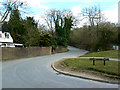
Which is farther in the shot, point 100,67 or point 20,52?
point 20,52

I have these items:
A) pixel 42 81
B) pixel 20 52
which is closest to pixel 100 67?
pixel 42 81

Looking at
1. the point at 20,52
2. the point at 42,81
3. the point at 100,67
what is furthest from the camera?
the point at 20,52

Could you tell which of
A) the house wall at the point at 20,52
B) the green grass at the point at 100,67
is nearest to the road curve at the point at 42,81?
the green grass at the point at 100,67

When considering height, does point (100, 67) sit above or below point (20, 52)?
above

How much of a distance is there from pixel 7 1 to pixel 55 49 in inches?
846

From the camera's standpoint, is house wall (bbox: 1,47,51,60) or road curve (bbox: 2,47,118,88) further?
house wall (bbox: 1,47,51,60)

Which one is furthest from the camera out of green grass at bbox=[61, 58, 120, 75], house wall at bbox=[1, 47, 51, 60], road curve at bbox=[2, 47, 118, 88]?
house wall at bbox=[1, 47, 51, 60]

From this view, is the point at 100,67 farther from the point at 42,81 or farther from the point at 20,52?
the point at 20,52

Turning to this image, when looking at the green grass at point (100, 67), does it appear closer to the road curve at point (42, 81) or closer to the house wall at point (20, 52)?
the road curve at point (42, 81)

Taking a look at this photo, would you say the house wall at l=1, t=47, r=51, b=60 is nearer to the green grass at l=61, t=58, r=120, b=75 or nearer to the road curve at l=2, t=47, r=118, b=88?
the road curve at l=2, t=47, r=118, b=88

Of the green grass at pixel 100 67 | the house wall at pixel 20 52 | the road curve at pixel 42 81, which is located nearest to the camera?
the road curve at pixel 42 81

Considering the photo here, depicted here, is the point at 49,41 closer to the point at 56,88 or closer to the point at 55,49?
the point at 55,49

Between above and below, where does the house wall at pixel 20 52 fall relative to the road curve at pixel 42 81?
below

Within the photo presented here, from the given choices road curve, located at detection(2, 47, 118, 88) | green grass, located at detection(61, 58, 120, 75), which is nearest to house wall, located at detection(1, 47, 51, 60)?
road curve, located at detection(2, 47, 118, 88)
